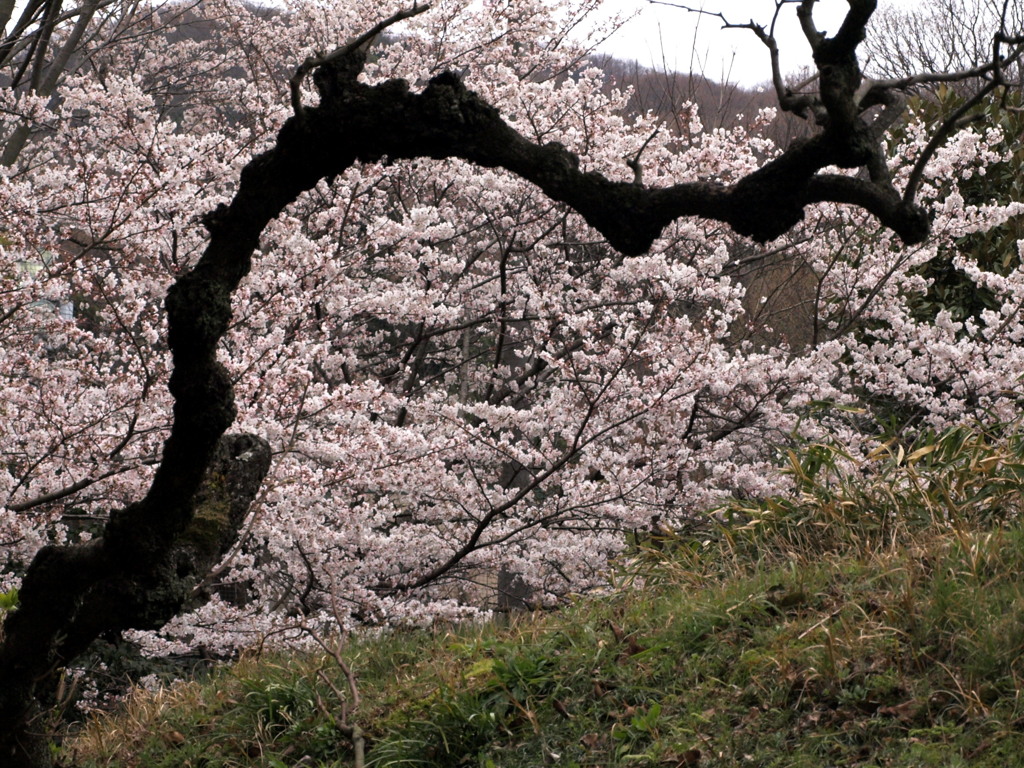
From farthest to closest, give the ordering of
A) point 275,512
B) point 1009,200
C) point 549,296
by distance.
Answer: point 1009,200
point 549,296
point 275,512

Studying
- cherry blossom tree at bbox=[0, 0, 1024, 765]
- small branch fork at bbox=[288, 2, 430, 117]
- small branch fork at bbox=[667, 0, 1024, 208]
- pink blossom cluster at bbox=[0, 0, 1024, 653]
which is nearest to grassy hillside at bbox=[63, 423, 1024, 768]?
cherry blossom tree at bbox=[0, 0, 1024, 765]

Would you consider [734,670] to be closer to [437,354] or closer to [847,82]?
[847,82]

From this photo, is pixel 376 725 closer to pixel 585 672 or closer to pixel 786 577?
pixel 585 672

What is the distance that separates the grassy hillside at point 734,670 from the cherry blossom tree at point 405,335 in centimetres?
66

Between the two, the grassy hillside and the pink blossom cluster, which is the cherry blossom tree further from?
the grassy hillside

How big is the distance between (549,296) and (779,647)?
481 centimetres

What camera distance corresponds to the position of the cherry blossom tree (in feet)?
10.7

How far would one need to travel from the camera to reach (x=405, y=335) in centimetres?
1080

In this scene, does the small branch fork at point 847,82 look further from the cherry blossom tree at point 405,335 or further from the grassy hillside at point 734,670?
the grassy hillside at point 734,670

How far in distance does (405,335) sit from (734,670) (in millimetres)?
7527

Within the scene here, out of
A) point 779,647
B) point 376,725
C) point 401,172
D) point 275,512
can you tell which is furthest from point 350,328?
point 779,647

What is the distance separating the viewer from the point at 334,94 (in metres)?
3.21

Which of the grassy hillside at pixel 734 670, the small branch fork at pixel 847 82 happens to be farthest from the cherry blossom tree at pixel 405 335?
the grassy hillside at pixel 734 670

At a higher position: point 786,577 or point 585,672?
point 786,577
